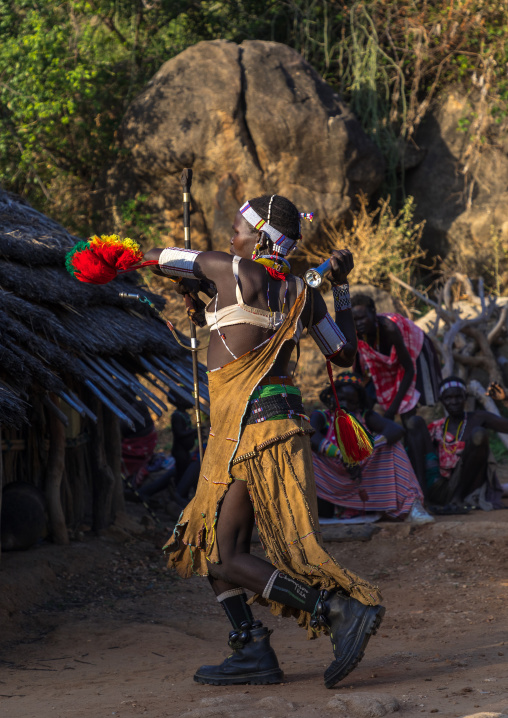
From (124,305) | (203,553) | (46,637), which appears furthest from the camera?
(124,305)

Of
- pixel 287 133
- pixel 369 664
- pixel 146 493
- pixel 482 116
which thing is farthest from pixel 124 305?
pixel 482 116

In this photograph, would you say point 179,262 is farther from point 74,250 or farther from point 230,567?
point 230,567

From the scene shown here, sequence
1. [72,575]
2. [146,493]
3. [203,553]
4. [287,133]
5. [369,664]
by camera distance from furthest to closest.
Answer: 1. [287,133]
2. [146,493]
3. [72,575]
4. [369,664]
5. [203,553]

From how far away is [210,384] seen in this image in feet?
11.1

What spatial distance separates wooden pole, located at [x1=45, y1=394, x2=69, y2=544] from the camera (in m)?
6.19

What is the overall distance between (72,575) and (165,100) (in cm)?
924

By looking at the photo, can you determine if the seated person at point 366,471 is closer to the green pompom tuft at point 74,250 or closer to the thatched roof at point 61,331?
the thatched roof at point 61,331

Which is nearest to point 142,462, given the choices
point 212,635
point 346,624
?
point 212,635

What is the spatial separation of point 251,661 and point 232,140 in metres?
10.6

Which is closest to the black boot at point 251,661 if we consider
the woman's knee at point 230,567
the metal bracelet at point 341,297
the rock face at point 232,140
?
the woman's knee at point 230,567

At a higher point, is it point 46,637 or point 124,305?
point 124,305

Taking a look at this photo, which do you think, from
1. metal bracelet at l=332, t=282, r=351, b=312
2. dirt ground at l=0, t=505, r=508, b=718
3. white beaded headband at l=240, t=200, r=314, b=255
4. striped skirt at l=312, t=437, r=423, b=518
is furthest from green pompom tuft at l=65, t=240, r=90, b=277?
striped skirt at l=312, t=437, r=423, b=518

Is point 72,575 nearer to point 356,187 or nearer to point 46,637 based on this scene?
point 46,637

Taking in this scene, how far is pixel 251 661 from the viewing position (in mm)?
3295
